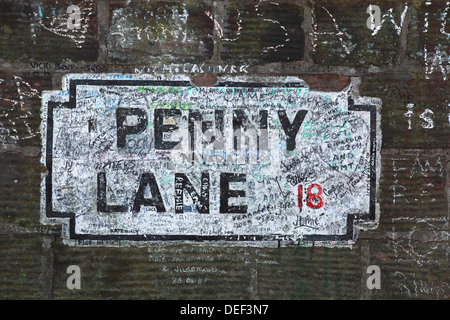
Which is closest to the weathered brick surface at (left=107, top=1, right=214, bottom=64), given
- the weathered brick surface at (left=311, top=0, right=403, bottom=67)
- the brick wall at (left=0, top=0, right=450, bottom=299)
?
the brick wall at (left=0, top=0, right=450, bottom=299)

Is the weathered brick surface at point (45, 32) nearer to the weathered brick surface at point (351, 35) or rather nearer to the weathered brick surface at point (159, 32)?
the weathered brick surface at point (159, 32)

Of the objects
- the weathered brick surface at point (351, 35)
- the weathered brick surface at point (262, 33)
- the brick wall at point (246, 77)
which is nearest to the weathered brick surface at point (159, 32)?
the brick wall at point (246, 77)

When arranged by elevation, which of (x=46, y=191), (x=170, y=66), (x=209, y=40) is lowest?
(x=46, y=191)

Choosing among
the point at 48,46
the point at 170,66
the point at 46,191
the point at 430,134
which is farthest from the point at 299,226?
the point at 48,46

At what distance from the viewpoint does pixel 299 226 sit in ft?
10.9

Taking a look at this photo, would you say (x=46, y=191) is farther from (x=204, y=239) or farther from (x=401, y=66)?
(x=401, y=66)

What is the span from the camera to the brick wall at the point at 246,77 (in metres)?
3.23

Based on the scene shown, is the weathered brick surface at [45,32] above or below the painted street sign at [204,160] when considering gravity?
above

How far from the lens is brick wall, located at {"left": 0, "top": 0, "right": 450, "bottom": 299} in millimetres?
3227

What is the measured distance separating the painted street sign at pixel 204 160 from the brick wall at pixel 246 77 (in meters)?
0.13

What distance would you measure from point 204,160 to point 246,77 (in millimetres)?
845

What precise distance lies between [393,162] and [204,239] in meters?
1.88

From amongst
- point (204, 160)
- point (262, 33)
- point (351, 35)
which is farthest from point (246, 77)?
point (351, 35)

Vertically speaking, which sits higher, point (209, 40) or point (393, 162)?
point (209, 40)
